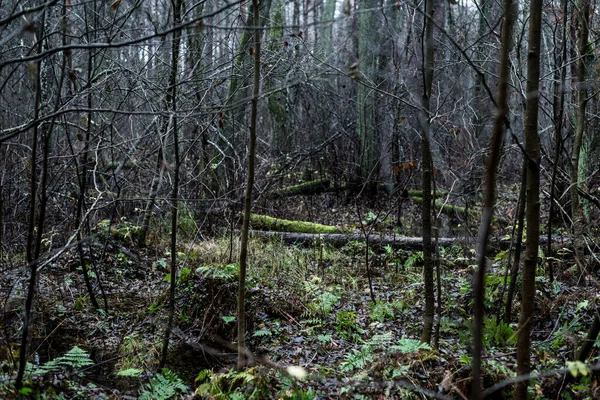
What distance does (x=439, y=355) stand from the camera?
380cm

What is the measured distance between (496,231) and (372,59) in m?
5.72

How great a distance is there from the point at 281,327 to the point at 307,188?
719 centimetres

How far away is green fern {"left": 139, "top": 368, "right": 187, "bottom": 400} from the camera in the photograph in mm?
3557

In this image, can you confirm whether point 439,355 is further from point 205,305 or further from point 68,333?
point 68,333

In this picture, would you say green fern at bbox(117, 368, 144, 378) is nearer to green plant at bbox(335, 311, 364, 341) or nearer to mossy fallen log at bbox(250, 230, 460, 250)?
green plant at bbox(335, 311, 364, 341)

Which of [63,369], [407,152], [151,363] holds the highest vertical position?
[407,152]

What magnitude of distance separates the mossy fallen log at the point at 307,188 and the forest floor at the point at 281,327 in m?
3.91

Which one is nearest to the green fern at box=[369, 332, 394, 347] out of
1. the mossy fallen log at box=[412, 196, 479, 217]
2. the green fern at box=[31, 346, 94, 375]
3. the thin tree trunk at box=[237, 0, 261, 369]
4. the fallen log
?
the thin tree trunk at box=[237, 0, 261, 369]

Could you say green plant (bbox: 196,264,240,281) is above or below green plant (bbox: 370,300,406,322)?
above

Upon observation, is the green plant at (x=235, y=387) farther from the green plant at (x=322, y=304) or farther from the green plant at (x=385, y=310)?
the green plant at (x=385, y=310)

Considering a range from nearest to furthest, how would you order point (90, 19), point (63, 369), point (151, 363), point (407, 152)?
point (63, 369)
point (151, 363)
point (90, 19)
point (407, 152)

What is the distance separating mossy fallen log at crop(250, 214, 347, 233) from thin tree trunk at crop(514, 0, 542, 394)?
6.25 metres

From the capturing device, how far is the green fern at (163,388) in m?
3.56

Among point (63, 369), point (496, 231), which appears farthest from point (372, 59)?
point (63, 369)
